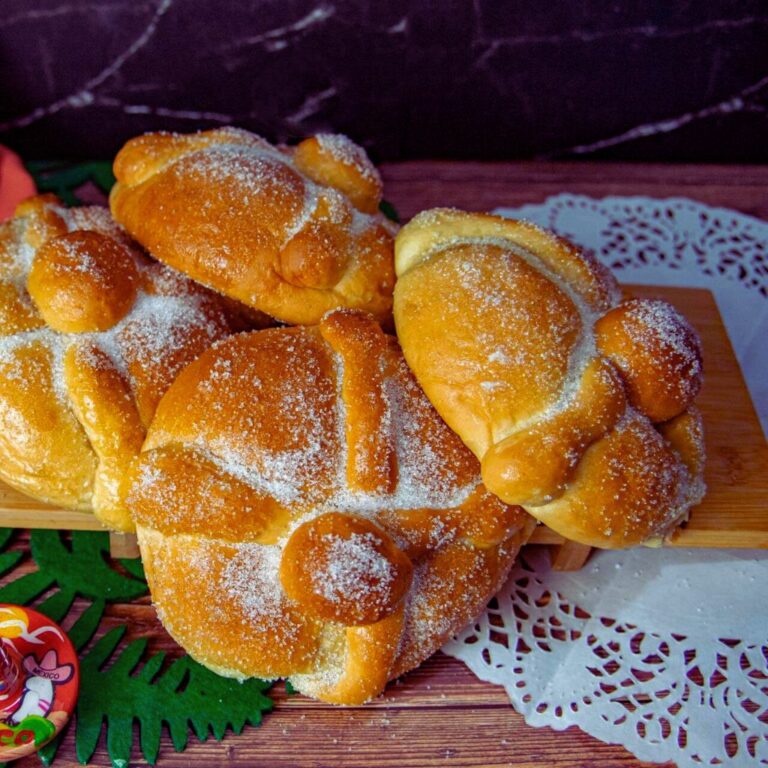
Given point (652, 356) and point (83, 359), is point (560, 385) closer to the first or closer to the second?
point (652, 356)

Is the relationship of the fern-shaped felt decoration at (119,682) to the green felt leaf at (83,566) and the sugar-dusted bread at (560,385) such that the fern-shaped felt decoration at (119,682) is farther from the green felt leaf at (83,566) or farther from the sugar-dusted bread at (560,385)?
the sugar-dusted bread at (560,385)

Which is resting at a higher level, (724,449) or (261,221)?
(261,221)

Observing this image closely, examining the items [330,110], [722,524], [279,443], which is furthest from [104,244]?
[722,524]

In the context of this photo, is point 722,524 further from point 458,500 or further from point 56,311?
point 56,311

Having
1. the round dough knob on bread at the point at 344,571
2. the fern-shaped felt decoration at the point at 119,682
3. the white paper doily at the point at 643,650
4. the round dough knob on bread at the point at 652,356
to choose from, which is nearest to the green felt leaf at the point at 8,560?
the fern-shaped felt decoration at the point at 119,682

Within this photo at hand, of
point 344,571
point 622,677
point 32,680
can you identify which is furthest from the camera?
point 622,677

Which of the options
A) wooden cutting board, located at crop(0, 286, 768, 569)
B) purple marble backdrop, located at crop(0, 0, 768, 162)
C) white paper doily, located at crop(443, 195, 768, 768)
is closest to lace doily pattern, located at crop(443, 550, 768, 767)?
white paper doily, located at crop(443, 195, 768, 768)

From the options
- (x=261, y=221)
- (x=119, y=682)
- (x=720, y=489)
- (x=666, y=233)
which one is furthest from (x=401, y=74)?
(x=119, y=682)
